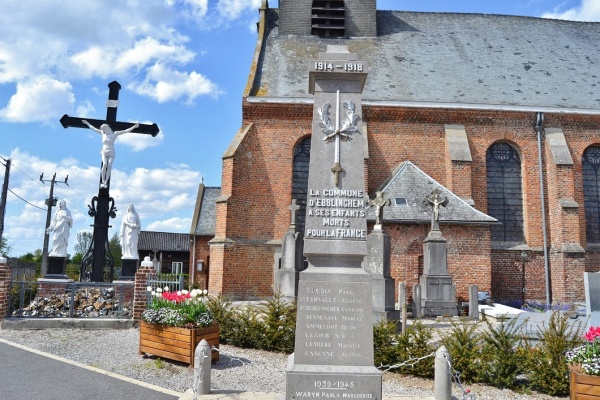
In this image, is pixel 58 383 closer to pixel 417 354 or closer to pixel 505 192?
pixel 417 354

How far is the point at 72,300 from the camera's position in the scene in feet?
32.4

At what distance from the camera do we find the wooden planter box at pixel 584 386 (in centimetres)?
521

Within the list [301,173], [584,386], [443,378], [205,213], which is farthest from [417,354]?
[205,213]

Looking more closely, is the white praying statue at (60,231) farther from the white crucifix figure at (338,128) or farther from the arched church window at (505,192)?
the arched church window at (505,192)

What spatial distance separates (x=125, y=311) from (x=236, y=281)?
6.71m

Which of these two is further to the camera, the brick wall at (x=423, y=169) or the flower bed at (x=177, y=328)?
the brick wall at (x=423, y=169)

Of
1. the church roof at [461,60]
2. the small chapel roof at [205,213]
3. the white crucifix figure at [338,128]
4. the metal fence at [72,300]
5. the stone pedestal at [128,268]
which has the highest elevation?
the church roof at [461,60]

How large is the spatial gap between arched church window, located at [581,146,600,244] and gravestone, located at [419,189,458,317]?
860cm

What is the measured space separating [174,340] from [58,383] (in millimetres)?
1688

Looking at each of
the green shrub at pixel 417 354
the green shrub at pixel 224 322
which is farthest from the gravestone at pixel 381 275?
the green shrub at pixel 417 354

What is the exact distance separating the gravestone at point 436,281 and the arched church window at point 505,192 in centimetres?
571

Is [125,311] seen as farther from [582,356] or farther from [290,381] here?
[582,356]

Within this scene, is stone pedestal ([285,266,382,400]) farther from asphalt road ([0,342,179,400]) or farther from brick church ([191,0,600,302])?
brick church ([191,0,600,302])

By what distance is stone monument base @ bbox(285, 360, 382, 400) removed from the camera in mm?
4828
